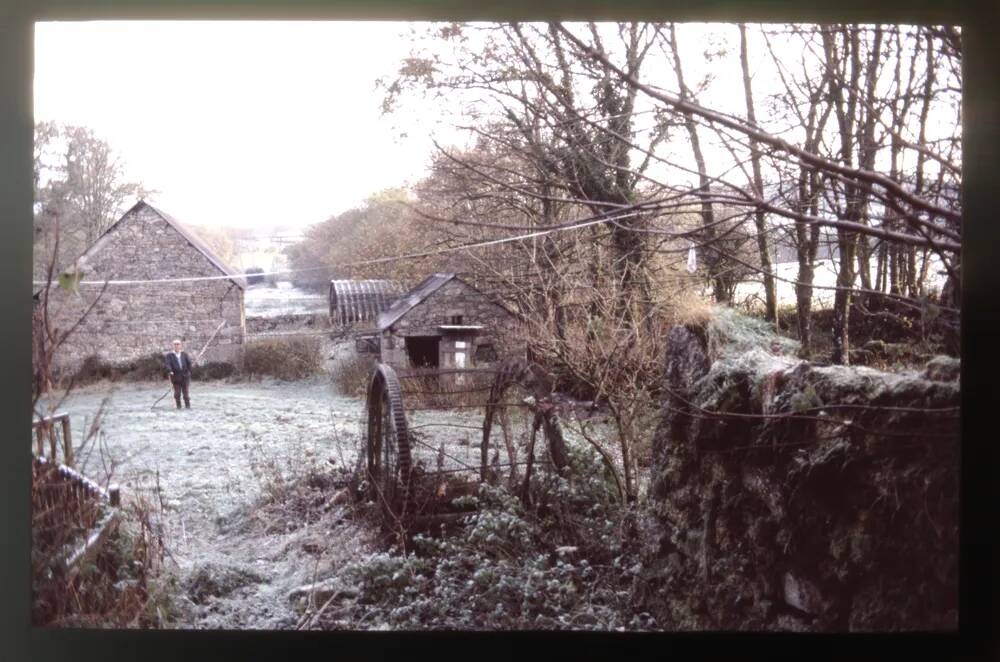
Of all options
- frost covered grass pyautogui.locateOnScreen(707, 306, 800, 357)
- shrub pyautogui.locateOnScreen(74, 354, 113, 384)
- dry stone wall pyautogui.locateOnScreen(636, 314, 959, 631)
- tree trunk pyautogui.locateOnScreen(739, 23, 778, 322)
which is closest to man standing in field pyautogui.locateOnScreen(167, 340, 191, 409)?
shrub pyautogui.locateOnScreen(74, 354, 113, 384)

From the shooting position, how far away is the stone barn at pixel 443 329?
329 cm

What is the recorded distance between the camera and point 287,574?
3.14 meters

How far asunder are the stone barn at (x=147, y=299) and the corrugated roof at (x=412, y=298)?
613 mm

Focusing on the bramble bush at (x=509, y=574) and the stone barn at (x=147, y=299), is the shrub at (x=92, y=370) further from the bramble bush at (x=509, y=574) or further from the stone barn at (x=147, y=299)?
the bramble bush at (x=509, y=574)

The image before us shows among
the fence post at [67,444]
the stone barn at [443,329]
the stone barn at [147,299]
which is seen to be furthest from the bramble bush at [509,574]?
the fence post at [67,444]

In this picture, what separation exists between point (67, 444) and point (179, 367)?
1.79 ft

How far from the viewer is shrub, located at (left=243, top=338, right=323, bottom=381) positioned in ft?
10.9

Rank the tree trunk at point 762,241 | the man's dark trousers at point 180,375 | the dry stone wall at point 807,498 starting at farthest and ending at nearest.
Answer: the man's dark trousers at point 180,375 → the tree trunk at point 762,241 → the dry stone wall at point 807,498

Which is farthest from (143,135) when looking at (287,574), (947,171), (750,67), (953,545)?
(953,545)

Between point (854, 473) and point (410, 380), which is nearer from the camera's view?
point (854, 473)

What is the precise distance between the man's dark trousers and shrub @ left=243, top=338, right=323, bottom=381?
0.80 ft

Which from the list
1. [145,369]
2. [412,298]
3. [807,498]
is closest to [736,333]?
[807,498]

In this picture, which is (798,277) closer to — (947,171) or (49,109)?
(947,171)

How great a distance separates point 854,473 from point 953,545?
50 cm
